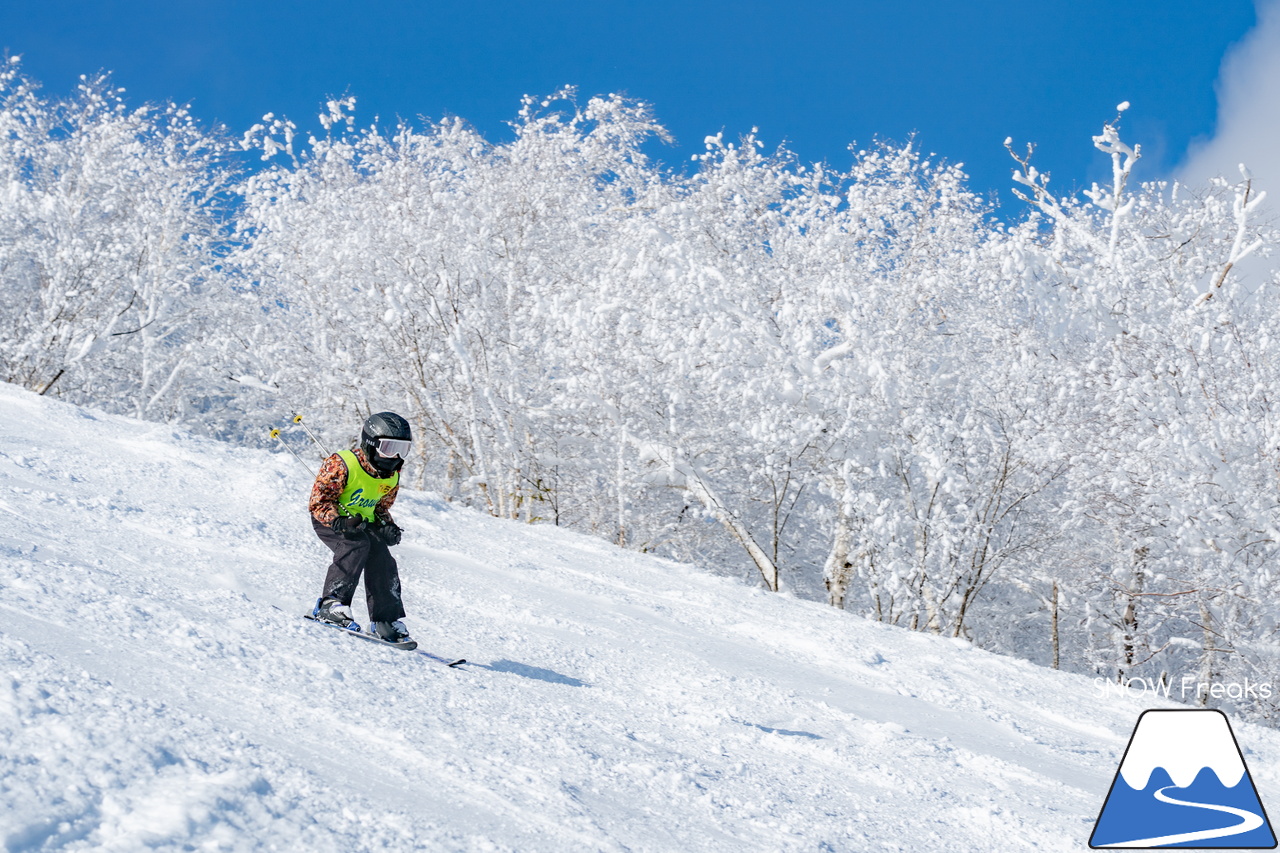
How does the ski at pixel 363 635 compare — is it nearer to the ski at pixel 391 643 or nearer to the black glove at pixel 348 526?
the ski at pixel 391 643

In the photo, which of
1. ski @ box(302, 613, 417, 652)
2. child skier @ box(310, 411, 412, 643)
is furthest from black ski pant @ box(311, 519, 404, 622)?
ski @ box(302, 613, 417, 652)

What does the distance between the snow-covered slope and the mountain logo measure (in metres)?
0.16

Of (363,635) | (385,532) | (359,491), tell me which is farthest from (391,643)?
(359,491)

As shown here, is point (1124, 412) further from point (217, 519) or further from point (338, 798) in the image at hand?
point (338, 798)

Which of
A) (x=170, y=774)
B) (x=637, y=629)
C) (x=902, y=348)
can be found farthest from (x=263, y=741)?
(x=902, y=348)

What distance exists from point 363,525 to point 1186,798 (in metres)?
4.18

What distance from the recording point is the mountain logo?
3549mm

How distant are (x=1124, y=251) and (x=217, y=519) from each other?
47.3ft

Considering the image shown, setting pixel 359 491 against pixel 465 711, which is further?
pixel 359 491

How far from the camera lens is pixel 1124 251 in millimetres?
14977

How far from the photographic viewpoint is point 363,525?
16.4ft

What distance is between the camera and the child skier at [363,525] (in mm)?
4906

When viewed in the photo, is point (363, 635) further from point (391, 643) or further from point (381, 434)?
point (381, 434)

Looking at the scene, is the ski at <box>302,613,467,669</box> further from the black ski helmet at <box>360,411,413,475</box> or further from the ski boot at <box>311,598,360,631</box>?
the black ski helmet at <box>360,411,413,475</box>
